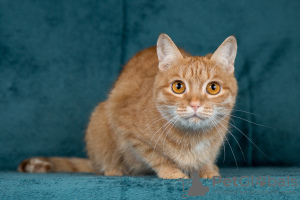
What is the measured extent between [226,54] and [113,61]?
3.35 ft

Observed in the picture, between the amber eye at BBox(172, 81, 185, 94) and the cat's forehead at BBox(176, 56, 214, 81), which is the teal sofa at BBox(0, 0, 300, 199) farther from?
the amber eye at BBox(172, 81, 185, 94)

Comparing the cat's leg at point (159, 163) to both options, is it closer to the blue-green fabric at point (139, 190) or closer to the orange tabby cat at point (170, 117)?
the orange tabby cat at point (170, 117)

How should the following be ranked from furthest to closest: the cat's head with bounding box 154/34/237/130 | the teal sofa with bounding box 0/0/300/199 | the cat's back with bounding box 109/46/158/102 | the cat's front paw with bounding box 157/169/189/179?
the teal sofa with bounding box 0/0/300/199 → the cat's back with bounding box 109/46/158/102 → the cat's front paw with bounding box 157/169/189/179 → the cat's head with bounding box 154/34/237/130

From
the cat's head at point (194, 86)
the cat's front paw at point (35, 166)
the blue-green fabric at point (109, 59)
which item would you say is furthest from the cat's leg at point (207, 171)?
the cat's front paw at point (35, 166)

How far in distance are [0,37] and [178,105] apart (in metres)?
1.46

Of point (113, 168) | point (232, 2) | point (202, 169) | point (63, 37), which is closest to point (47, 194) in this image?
point (113, 168)

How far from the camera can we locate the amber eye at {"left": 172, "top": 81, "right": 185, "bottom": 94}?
6.30ft

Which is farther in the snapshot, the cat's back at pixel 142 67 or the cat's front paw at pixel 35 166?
the cat's front paw at pixel 35 166

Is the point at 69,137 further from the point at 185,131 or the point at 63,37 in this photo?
the point at 185,131

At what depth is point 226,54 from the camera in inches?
80.0

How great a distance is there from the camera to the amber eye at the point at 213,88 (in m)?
1.92

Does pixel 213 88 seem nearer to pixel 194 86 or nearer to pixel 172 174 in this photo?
pixel 194 86

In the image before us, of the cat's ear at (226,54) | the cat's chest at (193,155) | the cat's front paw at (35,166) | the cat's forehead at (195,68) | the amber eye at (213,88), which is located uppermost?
the cat's ear at (226,54)

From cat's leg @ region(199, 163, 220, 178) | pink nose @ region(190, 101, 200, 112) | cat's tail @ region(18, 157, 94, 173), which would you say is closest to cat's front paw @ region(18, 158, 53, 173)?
cat's tail @ region(18, 157, 94, 173)
